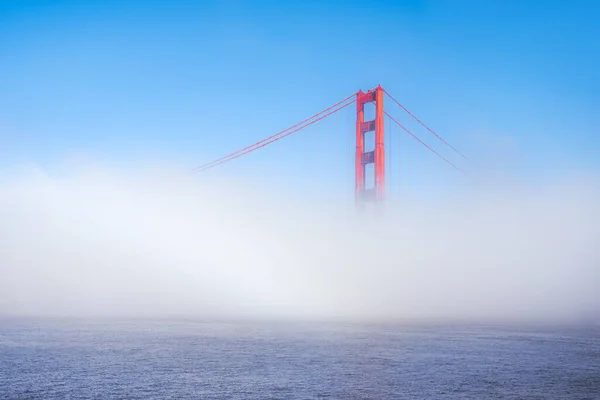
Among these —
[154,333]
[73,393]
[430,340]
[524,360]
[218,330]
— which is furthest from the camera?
[218,330]

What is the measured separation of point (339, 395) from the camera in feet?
38.7

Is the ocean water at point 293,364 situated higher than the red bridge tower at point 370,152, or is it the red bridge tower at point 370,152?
the red bridge tower at point 370,152

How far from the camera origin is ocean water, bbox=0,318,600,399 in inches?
481

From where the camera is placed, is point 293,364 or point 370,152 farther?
point 370,152

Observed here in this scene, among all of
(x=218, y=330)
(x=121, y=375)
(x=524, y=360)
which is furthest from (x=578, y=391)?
(x=218, y=330)

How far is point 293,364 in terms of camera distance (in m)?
15.7

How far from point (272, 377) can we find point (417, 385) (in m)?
3.08

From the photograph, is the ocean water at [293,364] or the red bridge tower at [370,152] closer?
the ocean water at [293,364]

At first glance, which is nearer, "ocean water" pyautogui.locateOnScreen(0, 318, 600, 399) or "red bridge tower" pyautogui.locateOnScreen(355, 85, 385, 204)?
"ocean water" pyautogui.locateOnScreen(0, 318, 600, 399)

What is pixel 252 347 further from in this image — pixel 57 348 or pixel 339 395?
pixel 339 395

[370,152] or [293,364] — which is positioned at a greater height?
[370,152]

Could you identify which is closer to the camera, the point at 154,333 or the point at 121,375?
the point at 121,375

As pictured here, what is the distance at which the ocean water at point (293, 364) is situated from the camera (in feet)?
40.1

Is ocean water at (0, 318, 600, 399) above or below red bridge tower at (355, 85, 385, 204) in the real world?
below
